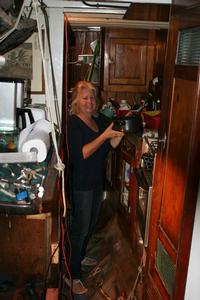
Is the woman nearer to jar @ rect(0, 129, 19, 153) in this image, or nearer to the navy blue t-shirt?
the navy blue t-shirt

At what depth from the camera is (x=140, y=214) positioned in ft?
8.00

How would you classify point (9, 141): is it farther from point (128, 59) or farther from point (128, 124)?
point (128, 59)

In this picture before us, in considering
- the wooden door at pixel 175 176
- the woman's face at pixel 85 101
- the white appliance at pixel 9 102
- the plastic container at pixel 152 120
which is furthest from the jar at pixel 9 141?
the plastic container at pixel 152 120

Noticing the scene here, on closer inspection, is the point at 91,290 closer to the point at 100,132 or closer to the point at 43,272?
the point at 43,272

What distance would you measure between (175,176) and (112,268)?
4.66 ft

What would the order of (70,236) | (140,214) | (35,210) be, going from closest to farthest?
(35,210) → (140,214) → (70,236)

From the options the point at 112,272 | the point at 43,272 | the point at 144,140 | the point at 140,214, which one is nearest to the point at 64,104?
the point at 144,140

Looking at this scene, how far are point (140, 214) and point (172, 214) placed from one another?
0.74 meters

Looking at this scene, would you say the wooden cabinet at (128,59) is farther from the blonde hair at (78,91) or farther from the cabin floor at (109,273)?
the cabin floor at (109,273)

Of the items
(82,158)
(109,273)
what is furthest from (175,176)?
(109,273)

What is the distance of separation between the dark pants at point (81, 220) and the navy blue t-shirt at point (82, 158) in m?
0.06

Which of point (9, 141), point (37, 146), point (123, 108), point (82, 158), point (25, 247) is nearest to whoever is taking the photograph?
point (37, 146)

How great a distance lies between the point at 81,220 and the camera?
2527 mm

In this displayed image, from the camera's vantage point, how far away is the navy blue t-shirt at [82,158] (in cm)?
241
